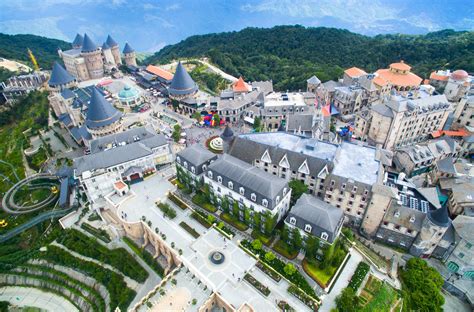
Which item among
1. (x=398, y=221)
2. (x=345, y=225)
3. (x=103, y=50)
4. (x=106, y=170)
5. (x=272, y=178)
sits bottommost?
(x=345, y=225)

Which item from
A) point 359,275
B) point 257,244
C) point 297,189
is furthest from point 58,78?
point 359,275

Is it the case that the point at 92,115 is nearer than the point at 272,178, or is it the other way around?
the point at 272,178

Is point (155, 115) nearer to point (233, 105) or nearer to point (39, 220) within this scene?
point (233, 105)

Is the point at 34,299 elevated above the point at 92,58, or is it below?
below

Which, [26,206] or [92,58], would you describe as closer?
[26,206]

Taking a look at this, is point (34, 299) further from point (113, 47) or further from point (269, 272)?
point (113, 47)

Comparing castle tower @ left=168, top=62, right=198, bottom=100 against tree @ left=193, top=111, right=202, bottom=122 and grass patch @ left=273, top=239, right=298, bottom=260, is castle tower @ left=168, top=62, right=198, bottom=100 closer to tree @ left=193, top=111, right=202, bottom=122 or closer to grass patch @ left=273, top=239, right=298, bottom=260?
tree @ left=193, top=111, right=202, bottom=122

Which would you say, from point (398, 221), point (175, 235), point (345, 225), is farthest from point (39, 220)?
point (398, 221)

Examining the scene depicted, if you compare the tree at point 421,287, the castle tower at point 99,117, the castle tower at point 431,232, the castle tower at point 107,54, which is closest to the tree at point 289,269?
the tree at point 421,287
